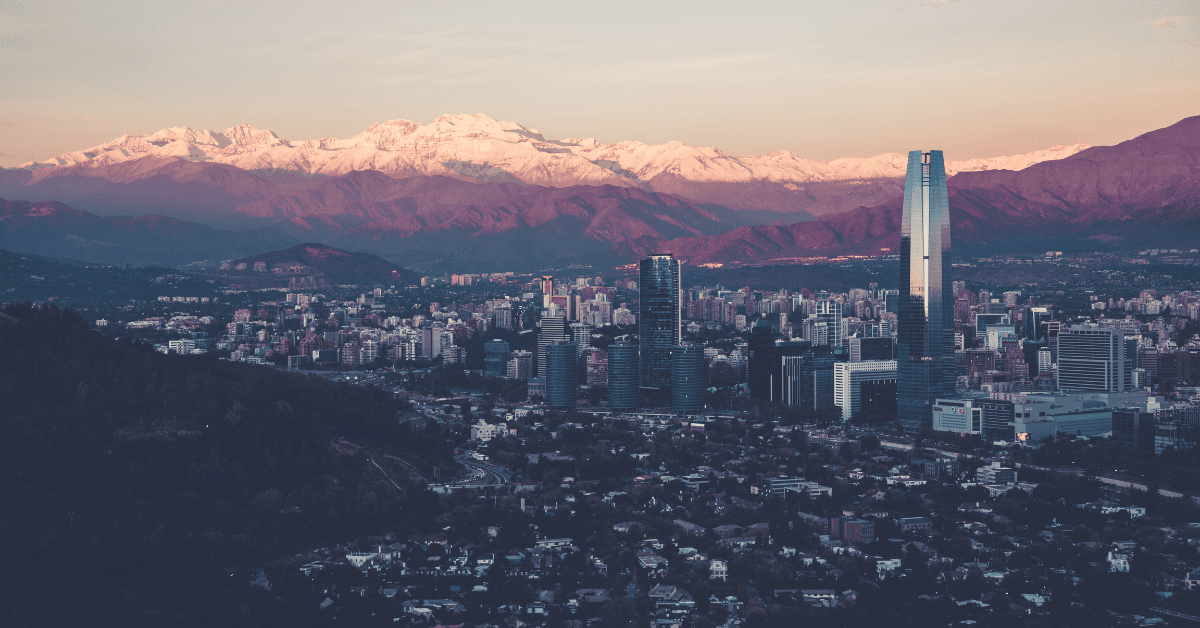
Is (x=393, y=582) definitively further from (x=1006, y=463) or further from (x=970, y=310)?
(x=970, y=310)

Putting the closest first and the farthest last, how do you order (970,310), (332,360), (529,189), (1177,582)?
(1177,582) < (332,360) < (970,310) < (529,189)

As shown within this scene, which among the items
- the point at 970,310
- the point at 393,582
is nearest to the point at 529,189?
the point at 970,310

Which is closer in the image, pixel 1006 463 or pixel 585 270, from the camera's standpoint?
pixel 1006 463

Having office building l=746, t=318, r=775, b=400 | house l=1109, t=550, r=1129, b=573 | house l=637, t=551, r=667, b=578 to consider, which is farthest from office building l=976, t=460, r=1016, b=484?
office building l=746, t=318, r=775, b=400

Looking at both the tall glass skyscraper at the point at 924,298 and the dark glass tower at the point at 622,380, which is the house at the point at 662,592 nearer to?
the tall glass skyscraper at the point at 924,298

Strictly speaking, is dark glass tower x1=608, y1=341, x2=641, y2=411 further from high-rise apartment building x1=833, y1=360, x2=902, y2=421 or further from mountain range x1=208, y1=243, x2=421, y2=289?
mountain range x1=208, y1=243, x2=421, y2=289

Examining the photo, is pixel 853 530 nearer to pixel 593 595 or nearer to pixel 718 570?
pixel 718 570
